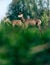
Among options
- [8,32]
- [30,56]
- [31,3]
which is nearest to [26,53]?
[30,56]

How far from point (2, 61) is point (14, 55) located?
0.04m

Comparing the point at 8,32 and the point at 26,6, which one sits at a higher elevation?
the point at 8,32

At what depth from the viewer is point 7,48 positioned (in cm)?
85

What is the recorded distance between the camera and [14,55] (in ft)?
2.81

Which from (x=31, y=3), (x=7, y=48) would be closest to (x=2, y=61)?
(x=7, y=48)

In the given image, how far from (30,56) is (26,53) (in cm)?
1

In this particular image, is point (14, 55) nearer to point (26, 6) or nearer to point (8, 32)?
point (8, 32)

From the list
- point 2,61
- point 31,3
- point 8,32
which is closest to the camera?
point 2,61

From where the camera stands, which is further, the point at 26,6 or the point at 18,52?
the point at 26,6

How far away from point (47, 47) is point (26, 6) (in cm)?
2086

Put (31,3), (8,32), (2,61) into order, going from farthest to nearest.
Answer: (31,3) → (8,32) → (2,61)

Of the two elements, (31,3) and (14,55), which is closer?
(14,55)

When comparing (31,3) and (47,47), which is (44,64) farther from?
(31,3)

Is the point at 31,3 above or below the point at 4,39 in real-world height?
below
